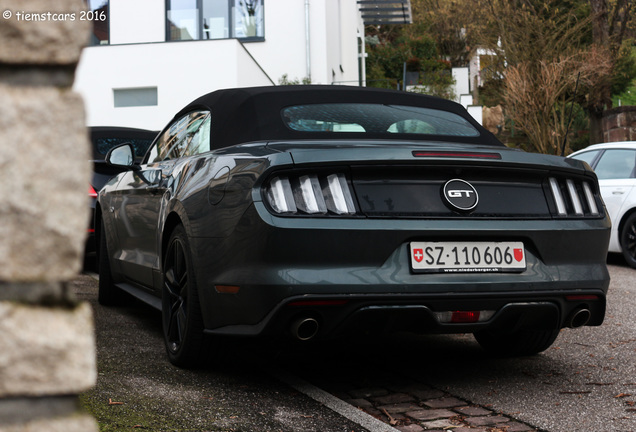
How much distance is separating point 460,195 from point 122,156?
2.81 m

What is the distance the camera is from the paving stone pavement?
11.3ft

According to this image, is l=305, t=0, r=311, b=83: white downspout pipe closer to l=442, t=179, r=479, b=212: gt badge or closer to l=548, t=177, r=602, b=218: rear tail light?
l=548, t=177, r=602, b=218: rear tail light

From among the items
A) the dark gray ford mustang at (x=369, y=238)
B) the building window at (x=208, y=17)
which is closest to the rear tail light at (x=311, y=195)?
the dark gray ford mustang at (x=369, y=238)

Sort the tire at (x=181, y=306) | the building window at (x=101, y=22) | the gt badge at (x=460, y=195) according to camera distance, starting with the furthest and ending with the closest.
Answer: the building window at (x=101, y=22), the tire at (x=181, y=306), the gt badge at (x=460, y=195)

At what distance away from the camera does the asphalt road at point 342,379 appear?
348 cm

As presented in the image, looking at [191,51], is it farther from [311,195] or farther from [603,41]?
[311,195]

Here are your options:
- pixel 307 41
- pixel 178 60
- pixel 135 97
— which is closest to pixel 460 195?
pixel 178 60

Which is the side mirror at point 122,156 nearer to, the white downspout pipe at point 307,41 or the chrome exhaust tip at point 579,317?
the chrome exhaust tip at point 579,317

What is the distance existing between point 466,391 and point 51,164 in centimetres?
314

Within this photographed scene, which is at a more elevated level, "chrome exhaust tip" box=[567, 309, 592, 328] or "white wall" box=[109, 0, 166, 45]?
"white wall" box=[109, 0, 166, 45]

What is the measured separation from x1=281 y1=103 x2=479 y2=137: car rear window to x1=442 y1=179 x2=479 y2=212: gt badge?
893 mm

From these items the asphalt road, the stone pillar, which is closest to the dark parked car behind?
the asphalt road

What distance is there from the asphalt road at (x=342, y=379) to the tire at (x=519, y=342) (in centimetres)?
6

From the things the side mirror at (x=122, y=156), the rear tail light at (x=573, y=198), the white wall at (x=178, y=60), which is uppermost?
the white wall at (x=178, y=60)
